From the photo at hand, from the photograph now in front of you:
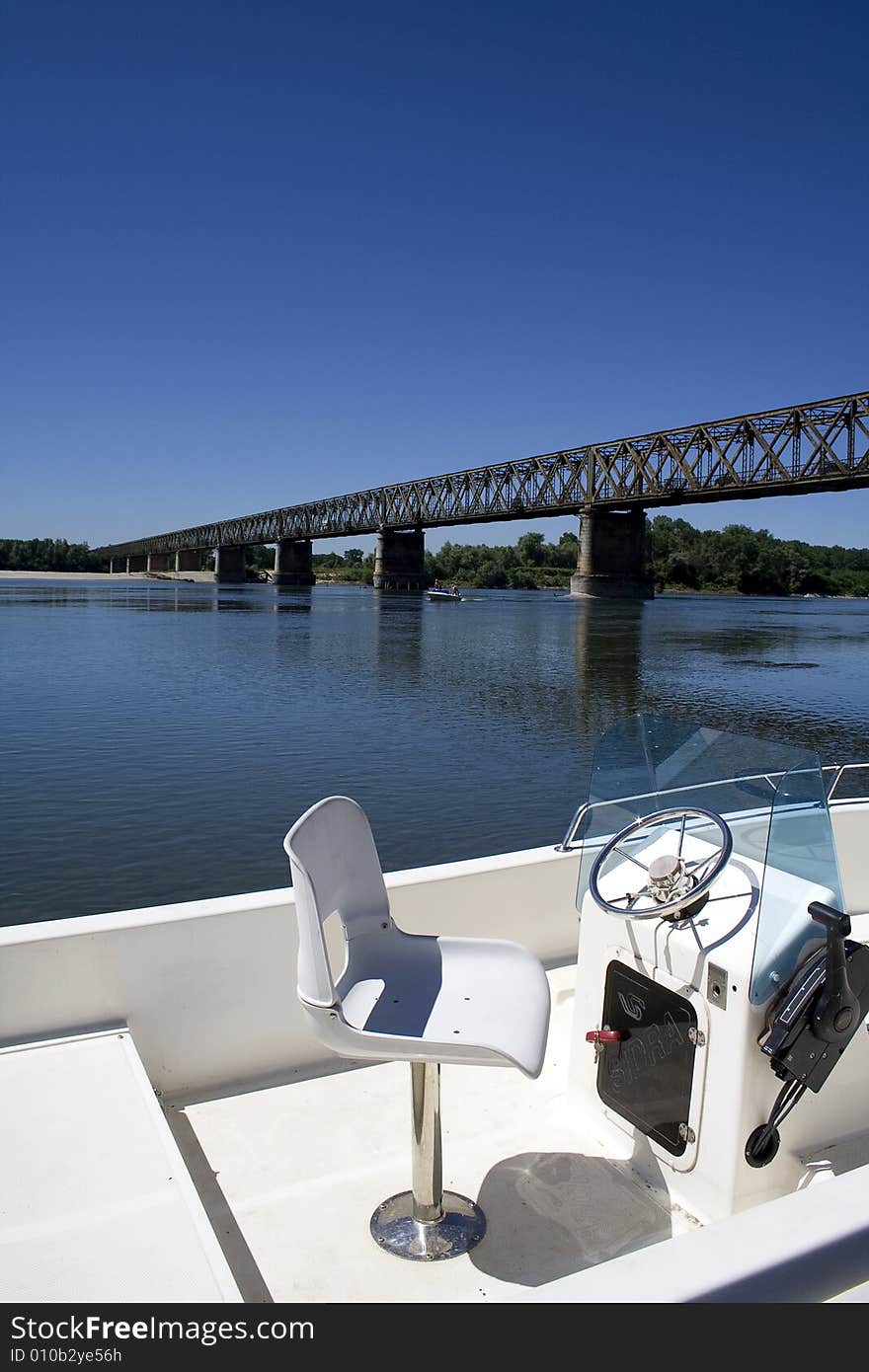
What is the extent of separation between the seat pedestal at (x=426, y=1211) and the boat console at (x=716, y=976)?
0.57m

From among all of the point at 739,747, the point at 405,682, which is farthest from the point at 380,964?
the point at 405,682

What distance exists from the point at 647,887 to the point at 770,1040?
503 millimetres

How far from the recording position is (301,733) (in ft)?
47.3

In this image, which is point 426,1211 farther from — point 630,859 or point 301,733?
point 301,733

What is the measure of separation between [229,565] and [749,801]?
127 metres

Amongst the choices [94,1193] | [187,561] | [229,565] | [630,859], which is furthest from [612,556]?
[187,561]

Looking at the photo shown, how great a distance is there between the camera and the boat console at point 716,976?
7.58ft

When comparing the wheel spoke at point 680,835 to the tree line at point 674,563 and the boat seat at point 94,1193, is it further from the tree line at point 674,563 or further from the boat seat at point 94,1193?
the tree line at point 674,563

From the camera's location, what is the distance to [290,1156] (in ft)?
9.05

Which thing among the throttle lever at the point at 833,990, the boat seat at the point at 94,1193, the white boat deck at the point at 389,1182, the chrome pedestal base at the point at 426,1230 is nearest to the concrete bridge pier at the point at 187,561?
the white boat deck at the point at 389,1182

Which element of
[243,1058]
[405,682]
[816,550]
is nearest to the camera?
[243,1058]

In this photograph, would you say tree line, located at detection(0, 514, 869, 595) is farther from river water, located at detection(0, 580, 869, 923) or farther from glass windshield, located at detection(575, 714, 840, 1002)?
glass windshield, located at detection(575, 714, 840, 1002)

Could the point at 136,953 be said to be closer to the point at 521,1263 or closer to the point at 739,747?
the point at 521,1263

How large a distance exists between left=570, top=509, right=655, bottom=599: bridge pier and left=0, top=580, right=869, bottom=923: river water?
36.5 m
